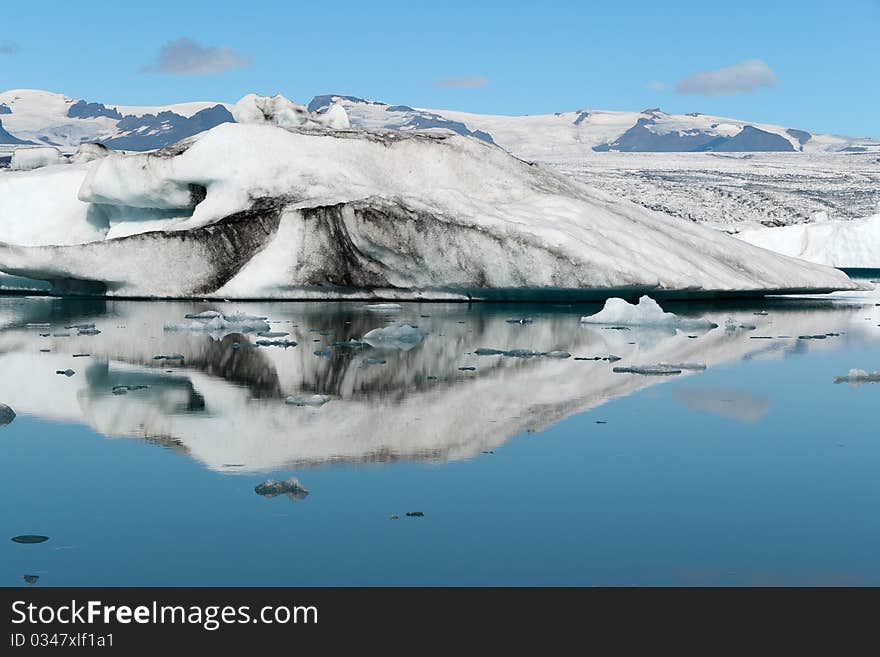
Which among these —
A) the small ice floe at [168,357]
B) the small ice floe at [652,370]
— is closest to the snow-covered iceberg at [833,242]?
the small ice floe at [652,370]

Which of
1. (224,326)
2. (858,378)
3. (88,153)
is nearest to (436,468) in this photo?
(858,378)

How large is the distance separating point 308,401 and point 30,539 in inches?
94.7

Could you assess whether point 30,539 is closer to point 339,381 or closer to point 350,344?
point 339,381

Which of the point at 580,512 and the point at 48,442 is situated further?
the point at 48,442

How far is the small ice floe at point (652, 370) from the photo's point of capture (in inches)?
268

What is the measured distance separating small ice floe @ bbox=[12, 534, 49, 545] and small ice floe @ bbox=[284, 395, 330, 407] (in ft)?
7.70

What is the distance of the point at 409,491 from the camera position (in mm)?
3725

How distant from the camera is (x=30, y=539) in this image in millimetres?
3121

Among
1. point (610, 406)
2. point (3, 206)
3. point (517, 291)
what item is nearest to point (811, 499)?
point (610, 406)

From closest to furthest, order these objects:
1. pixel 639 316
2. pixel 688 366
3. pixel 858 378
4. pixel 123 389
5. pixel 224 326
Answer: pixel 123 389 → pixel 858 378 → pixel 688 366 → pixel 224 326 → pixel 639 316

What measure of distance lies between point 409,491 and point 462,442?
0.85 metres

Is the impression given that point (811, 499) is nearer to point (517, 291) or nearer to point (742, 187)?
point (517, 291)

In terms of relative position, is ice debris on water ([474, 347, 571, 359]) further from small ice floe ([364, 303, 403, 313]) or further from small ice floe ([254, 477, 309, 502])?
small ice floe ([364, 303, 403, 313])

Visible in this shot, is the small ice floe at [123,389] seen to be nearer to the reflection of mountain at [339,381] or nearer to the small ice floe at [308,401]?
the reflection of mountain at [339,381]
